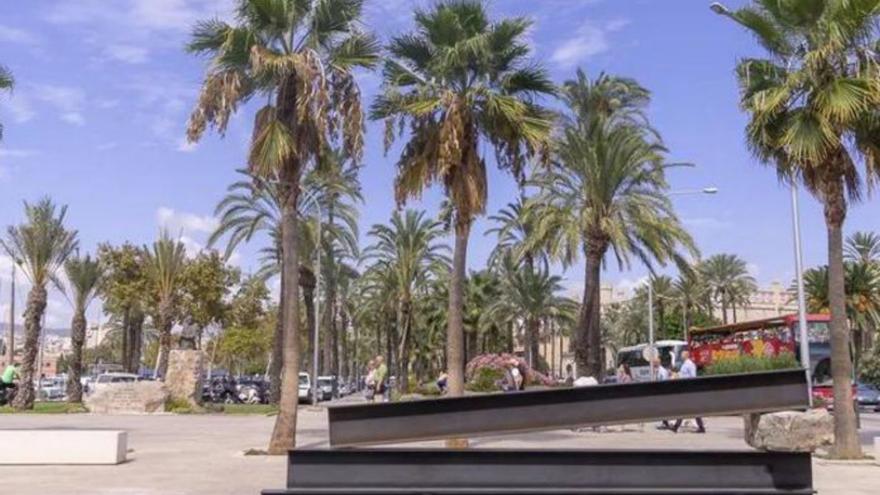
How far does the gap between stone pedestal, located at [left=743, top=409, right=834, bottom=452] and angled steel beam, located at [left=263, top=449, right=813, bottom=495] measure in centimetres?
1262

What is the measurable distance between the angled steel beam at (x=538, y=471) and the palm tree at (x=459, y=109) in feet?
37.7


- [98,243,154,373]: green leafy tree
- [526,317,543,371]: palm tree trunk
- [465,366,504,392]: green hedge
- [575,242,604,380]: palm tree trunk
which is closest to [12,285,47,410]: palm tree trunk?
[98,243,154,373]: green leafy tree

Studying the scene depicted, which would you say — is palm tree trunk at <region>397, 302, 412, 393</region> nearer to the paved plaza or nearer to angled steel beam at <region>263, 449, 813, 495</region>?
the paved plaza

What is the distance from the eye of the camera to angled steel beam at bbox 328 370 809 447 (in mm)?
6312

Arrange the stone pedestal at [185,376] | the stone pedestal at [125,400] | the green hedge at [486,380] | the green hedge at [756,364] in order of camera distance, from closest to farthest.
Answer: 1. the green hedge at [756,364]
2. the stone pedestal at [125,400]
3. the stone pedestal at [185,376]
4. the green hedge at [486,380]

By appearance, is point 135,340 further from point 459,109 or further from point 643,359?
A: point 459,109

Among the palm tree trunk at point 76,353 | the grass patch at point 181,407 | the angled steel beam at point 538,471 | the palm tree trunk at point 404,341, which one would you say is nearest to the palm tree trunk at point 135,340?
the palm tree trunk at point 76,353

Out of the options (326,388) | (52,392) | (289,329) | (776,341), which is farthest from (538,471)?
(52,392)

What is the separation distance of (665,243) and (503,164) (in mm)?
13548

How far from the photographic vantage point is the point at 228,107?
17000 millimetres

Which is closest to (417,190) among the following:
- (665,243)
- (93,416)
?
(665,243)

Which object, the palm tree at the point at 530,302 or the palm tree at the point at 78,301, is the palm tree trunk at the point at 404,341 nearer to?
the palm tree at the point at 530,302

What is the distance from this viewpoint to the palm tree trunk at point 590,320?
28844 millimetres

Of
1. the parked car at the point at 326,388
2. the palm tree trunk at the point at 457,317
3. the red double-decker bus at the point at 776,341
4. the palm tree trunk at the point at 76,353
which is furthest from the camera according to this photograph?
the parked car at the point at 326,388
